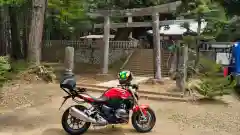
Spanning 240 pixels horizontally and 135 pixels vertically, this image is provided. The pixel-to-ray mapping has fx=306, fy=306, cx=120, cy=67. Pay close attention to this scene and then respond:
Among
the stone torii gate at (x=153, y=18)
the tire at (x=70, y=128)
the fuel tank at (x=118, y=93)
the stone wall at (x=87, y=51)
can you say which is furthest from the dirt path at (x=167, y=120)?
the stone wall at (x=87, y=51)

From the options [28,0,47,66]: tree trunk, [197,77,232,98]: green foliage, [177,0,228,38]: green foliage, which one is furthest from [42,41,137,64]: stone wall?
[197,77,232,98]: green foliage

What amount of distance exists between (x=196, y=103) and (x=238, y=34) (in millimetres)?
12644

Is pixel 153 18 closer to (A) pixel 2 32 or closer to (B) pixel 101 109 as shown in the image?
(B) pixel 101 109

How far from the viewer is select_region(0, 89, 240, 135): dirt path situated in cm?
629

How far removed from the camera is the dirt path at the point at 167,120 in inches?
248

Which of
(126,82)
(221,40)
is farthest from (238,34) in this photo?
(126,82)

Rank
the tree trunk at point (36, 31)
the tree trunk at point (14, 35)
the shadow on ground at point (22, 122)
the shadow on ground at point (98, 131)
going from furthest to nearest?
the tree trunk at point (14, 35), the tree trunk at point (36, 31), the shadow on ground at point (22, 122), the shadow on ground at point (98, 131)

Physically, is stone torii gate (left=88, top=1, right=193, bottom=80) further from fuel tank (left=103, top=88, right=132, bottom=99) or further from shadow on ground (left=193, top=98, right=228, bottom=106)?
fuel tank (left=103, top=88, right=132, bottom=99)

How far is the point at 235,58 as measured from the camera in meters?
12.1

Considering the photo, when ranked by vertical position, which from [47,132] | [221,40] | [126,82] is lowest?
[47,132]

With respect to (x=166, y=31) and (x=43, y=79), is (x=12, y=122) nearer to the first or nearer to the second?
(x=43, y=79)

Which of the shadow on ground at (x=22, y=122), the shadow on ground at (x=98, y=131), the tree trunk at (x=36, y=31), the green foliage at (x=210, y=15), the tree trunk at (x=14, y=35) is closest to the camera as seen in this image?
the shadow on ground at (x=98, y=131)

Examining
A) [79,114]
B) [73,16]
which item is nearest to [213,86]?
[79,114]

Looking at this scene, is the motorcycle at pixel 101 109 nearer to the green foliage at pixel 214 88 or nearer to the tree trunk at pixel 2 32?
the green foliage at pixel 214 88
